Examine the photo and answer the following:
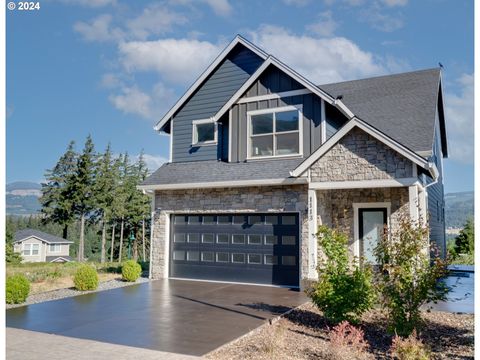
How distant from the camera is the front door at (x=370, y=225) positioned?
12.2 metres

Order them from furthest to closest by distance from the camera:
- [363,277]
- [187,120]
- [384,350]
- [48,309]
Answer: [187,120]
[48,309]
[363,277]
[384,350]

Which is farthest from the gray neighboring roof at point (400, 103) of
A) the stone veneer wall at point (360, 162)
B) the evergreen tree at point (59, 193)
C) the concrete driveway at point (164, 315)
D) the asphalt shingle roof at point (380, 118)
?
the evergreen tree at point (59, 193)

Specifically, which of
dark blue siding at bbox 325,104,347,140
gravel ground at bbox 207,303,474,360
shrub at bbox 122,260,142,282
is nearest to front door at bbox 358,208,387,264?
dark blue siding at bbox 325,104,347,140

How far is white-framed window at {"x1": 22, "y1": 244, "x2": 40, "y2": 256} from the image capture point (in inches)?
2154

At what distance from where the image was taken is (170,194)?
14195 mm

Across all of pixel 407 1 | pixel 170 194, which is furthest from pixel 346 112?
pixel 170 194

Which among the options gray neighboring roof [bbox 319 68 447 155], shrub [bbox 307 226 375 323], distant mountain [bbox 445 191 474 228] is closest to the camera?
shrub [bbox 307 226 375 323]

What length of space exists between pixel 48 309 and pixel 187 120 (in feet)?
27.3

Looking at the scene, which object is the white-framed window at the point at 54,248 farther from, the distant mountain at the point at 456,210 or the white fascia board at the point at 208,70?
the distant mountain at the point at 456,210

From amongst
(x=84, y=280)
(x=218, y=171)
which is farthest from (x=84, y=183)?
(x=84, y=280)

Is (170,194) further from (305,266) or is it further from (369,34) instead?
(369,34)

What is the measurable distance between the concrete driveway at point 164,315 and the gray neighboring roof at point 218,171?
341 centimetres

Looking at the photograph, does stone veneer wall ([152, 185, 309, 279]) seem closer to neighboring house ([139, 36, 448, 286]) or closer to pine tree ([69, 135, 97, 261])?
neighboring house ([139, 36, 448, 286])

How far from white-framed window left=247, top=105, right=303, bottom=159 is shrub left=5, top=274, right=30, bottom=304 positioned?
7.57 meters
